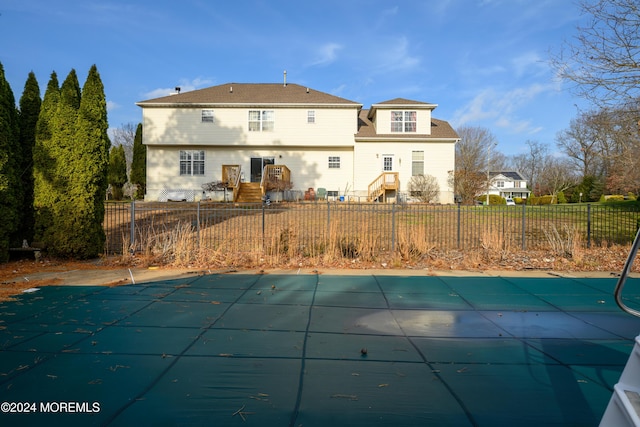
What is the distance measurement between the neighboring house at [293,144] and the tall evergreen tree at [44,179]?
671 inches

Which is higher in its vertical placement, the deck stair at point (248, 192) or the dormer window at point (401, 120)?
the dormer window at point (401, 120)

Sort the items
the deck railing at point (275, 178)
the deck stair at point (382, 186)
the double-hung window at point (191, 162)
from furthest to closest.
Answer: the double-hung window at point (191, 162), the deck stair at point (382, 186), the deck railing at point (275, 178)

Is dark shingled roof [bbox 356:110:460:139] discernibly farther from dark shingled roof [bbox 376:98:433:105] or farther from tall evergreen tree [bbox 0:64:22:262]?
tall evergreen tree [bbox 0:64:22:262]

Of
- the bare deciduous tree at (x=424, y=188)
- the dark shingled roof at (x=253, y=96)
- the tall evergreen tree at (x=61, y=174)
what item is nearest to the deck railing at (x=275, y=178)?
the dark shingled roof at (x=253, y=96)

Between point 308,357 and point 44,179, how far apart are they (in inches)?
339

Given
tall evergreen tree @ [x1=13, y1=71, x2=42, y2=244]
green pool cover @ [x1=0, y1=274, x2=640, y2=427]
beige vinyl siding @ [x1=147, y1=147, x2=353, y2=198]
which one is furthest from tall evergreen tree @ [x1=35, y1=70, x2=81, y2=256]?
beige vinyl siding @ [x1=147, y1=147, x2=353, y2=198]

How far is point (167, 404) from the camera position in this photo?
2.88m

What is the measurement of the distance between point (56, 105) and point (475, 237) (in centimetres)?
1267

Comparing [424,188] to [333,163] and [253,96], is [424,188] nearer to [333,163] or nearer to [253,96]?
[333,163]

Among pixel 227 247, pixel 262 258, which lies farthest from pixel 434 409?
pixel 227 247

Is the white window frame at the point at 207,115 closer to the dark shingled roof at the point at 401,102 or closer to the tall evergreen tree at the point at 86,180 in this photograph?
the dark shingled roof at the point at 401,102

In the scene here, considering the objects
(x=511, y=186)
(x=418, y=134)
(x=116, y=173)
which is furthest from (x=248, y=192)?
(x=511, y=186)

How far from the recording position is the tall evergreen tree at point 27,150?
30.9 feet

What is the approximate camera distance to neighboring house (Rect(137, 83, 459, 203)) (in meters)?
26.6
